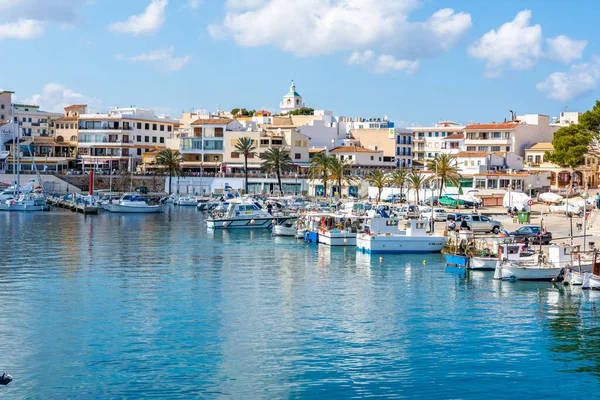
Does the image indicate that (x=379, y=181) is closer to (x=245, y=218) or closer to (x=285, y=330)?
(x=245, y=218)

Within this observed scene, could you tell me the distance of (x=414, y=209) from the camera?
82812mm

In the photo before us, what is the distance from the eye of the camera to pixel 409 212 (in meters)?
81.0

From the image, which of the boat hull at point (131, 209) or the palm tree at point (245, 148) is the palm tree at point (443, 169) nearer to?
the boat hull at point (131, 209)

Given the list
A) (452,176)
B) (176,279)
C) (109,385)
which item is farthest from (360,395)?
(452,176)

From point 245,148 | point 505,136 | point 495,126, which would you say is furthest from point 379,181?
point 245,148

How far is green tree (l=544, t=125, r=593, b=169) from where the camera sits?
7606 centimetres

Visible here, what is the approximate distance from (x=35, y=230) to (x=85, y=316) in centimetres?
4159

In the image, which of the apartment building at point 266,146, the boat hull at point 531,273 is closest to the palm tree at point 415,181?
the apartment building at point 266,146

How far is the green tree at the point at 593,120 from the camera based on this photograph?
245 feet

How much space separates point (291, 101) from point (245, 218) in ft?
388

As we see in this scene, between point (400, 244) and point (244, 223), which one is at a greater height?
point (244, 223)

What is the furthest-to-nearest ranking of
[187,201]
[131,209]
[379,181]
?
1. [187,201]
2. [131,209]
3. [379,181]

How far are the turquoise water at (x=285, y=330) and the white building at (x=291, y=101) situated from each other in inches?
5514

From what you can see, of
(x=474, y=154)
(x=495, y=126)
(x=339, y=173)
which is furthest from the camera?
(x=495, y=126)
